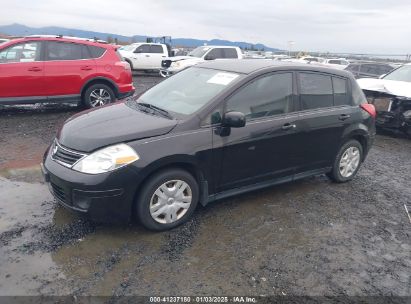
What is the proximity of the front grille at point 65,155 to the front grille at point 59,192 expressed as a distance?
244 mm

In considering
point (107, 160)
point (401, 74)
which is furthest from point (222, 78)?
point (401, 74)

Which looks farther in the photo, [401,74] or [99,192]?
[401,74]

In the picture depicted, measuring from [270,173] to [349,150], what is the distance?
1.56m

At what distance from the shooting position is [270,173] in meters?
4.38

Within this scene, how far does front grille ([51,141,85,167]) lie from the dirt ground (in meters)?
0.69

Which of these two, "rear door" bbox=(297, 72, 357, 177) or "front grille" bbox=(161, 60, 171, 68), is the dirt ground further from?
"front grille" bbox=(161, 60, 171, 68)

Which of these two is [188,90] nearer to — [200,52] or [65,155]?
[65,155]

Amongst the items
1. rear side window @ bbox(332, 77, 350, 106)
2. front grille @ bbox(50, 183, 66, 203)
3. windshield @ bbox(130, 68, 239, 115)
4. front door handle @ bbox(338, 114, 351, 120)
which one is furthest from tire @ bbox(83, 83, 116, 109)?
front door handle @ bbox(338, 114, 351, 120)

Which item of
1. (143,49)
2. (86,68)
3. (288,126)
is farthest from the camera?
(143,49)

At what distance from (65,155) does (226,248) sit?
71.3 inches

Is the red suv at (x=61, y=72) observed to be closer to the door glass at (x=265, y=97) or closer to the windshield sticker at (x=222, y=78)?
the windshield sticker at (x=222, y=78)

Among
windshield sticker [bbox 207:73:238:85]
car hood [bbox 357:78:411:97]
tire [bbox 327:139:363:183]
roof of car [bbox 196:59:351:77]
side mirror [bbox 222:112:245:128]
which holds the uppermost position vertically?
roof of car [bbox 196:59:351:77]

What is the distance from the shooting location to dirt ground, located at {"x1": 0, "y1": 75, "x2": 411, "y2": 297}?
2.98m

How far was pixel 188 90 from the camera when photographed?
14.2 ft
